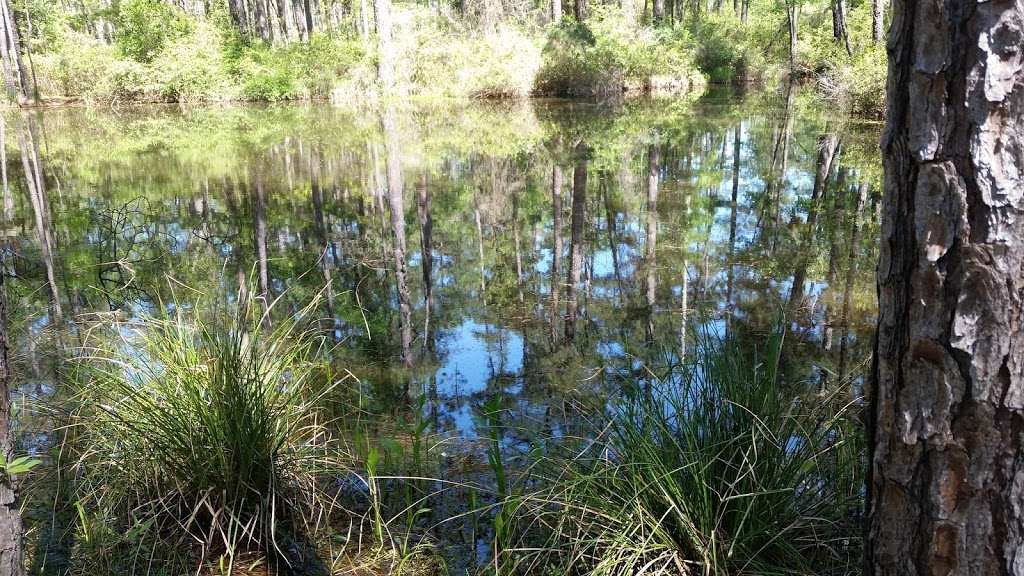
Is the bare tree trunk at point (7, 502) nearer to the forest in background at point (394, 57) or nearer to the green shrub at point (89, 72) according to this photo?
the forest in background at point (394, 57)

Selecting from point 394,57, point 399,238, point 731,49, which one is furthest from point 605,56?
point 399,238

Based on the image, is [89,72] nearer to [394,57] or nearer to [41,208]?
[394,57]

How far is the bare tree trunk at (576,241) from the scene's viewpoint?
479cm

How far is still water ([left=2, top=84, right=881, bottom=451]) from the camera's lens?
4035 mm

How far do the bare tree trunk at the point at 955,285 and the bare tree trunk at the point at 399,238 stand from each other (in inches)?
124

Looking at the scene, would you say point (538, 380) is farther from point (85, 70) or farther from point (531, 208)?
point (85, 70)

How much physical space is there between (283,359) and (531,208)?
5.44m

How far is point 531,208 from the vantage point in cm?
779

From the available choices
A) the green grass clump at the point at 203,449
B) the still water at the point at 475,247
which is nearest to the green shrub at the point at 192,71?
the still water at the point at 475,247

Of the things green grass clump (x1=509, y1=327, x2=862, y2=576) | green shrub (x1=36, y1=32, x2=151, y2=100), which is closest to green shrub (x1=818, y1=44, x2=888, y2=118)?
green grass clump (x1=509, y1=327, x2=862, y2=576)

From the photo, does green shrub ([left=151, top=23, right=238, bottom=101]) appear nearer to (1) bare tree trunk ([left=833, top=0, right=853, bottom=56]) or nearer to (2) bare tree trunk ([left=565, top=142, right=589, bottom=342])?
(2) bare tree trunk ([left=565, top=142, right=589, bottom=342])

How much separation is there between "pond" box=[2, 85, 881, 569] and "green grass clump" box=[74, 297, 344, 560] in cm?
Answer: 29

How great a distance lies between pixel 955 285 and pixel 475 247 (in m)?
5.37

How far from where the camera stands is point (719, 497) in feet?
6.19
